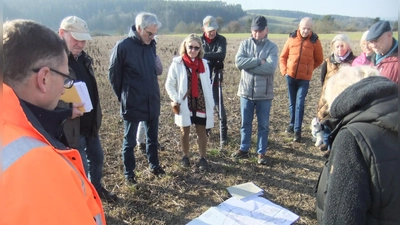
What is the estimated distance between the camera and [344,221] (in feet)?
4.66

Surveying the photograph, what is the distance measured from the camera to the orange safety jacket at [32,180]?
0.77 metres

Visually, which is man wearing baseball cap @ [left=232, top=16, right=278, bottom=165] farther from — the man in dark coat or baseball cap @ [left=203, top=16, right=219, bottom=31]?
the man in dark coat

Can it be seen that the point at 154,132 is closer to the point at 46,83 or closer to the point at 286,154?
the point at 286,154

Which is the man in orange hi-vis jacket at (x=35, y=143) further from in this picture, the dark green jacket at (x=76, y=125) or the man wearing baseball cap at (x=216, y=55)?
the man wearing baseball cap at (x=216, y=55)

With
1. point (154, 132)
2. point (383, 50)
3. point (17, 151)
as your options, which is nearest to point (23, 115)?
point (17, 151)

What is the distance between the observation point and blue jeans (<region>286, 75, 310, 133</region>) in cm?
482

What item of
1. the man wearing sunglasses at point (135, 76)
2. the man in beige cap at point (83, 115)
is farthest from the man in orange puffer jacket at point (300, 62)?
the man in beige cap at point (83, 115)

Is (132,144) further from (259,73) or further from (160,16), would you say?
(160,16)

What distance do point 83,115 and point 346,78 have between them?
2287 millimetres

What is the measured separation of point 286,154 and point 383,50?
1.94 m

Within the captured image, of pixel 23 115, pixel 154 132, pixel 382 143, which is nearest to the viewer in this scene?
pixel 23 115

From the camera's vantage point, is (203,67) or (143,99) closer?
(143,99)

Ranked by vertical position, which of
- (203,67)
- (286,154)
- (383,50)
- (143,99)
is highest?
(383,50)

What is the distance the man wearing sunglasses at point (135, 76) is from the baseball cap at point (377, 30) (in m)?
2.22
